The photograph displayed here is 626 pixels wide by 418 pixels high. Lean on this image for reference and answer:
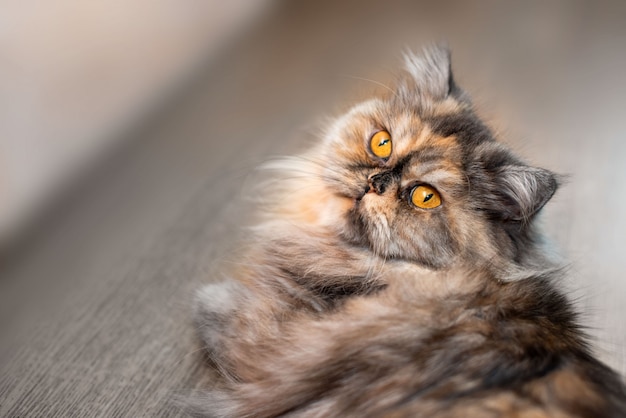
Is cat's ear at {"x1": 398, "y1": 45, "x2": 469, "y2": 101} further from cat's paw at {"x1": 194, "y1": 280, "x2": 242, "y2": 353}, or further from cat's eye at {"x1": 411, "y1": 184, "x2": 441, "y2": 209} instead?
cat's paw at {"x1": 194, "y1": 280, "x2": 242, "y2": 353}

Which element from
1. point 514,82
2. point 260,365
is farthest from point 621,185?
point 260,365

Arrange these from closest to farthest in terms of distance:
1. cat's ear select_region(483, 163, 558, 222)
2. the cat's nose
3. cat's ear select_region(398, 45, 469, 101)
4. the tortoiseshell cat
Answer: the tortoiseshell cat, cat's ear select_region(483, 163, 558, 222), the cat's nose, cat's ear select_region(398, 45, 469, 101)

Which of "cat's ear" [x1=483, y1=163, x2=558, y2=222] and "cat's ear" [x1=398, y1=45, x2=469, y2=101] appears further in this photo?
"cat's ear" [x1=398, y1=45, x2=469, y2=101]

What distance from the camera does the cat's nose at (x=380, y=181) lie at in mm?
1358

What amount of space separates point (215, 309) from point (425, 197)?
54 centimetres

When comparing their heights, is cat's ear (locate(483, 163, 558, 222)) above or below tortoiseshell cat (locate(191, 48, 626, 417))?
above

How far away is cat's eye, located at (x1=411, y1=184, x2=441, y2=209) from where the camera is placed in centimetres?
132

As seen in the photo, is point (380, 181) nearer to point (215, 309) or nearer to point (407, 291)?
point (407, 291)

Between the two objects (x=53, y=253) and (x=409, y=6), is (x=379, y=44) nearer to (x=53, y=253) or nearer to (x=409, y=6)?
(x=409, y=6)

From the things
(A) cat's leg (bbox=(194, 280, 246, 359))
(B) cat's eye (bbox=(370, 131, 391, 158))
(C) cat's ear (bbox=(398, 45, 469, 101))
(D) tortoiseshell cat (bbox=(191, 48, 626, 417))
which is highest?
(C) cat's ear (bbox=(398, 45, 469, 101))

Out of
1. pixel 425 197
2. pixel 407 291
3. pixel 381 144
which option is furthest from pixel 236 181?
pixel 407 291

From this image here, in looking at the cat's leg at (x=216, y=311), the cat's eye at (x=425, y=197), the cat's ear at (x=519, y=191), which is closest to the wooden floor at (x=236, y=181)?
the cat's leg at (x=216, y=311)

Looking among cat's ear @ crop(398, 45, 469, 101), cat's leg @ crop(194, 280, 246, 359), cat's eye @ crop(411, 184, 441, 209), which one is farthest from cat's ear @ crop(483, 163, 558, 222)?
cat's leg @ crop(194, 280, 246, 359)

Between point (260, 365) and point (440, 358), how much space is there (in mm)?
365
